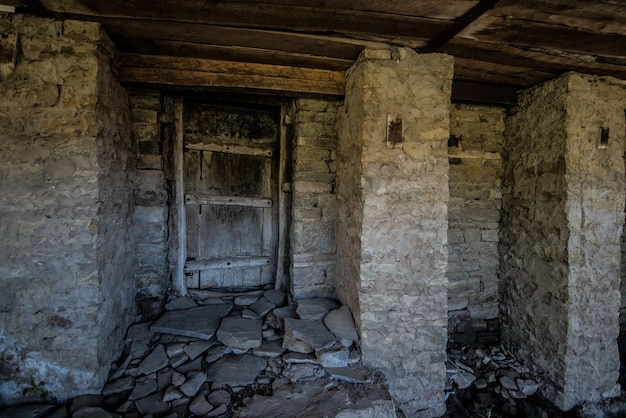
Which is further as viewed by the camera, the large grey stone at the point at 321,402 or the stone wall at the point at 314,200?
the stone wall at the point at 314,200

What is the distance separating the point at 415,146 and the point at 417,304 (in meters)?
1.17

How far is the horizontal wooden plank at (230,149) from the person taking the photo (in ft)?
10.6

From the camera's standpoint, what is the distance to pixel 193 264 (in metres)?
3.26

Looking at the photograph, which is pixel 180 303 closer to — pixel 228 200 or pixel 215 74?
pixel 228 200

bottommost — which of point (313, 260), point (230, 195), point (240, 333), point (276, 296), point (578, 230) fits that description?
point (240, 333)

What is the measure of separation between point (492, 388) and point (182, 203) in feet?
11.0

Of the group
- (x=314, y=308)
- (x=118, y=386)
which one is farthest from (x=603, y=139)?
(x=118, y=386)

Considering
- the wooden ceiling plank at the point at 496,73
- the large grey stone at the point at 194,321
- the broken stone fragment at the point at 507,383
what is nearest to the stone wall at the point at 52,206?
the large grey stone at the point at 194,321

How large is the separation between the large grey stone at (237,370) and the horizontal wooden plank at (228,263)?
1.04 m

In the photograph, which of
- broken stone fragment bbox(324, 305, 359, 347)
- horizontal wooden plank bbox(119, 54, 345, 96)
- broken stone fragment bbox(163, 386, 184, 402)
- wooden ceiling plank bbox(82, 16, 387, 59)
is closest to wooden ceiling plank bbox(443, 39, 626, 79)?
wooden ceiling plank bbox(82, 16, 387, 59)

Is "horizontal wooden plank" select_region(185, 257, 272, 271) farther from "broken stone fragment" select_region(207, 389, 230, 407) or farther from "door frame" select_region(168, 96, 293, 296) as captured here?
"broken stone fragment" select_region(207, 389, 230, 407)

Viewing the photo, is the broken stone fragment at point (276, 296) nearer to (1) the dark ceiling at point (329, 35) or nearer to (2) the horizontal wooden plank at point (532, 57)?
(1) the dark ceiling at point (329, 35)

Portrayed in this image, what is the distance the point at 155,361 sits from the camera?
242 cm

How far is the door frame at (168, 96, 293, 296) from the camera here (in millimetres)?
3098
